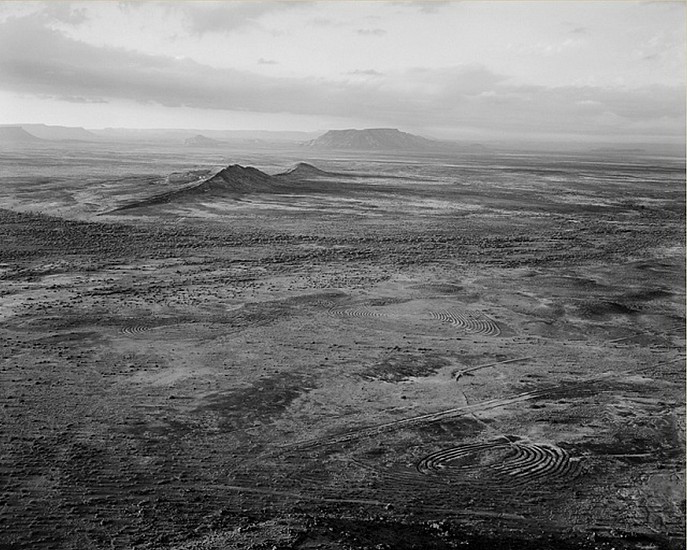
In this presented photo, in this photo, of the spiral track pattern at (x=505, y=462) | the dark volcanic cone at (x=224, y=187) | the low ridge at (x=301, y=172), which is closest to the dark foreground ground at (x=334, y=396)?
the spiral track pattern at (x=505, y=462)

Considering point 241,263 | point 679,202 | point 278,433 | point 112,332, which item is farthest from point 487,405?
point 679,202

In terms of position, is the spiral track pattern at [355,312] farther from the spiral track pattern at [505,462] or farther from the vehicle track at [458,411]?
the spiral track pattern at [505,462]

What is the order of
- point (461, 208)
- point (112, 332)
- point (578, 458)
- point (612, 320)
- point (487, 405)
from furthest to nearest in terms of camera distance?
point (461, 208)
point (612, 320)
point (112, 332)
point (487, 405)
point (578, 458)

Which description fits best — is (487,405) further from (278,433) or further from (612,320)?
(612,320)

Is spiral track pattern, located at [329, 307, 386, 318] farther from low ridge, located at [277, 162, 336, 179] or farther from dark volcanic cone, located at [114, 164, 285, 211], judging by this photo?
low ridge, located at [277, 162, 336, 179]

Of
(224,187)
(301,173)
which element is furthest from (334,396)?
(301,173)

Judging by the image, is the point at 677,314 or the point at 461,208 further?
the point at 461,208
